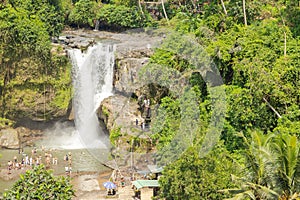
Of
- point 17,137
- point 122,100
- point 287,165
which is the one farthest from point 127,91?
point 287,165

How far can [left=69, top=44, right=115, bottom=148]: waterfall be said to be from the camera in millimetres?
33219

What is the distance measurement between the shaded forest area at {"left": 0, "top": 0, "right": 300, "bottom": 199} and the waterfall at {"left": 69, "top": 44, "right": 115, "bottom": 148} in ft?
2.47

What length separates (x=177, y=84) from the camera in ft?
90.4

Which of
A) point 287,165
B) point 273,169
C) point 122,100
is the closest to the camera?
point 287,165

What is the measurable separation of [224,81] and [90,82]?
10.6m

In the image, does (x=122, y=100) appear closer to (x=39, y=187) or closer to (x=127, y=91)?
(x=127, y=91)

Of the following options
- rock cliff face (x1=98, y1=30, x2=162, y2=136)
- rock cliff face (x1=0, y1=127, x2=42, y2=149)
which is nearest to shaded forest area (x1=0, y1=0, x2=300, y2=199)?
rock cliff face (x1=0, y1=127, x2=42, y2=149)

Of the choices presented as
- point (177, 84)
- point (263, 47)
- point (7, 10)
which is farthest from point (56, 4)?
point (263, 47)

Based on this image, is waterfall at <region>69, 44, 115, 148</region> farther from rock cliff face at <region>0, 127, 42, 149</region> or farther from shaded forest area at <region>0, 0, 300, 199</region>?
rock cliff face at <region>0, 127, 42, 149</region>

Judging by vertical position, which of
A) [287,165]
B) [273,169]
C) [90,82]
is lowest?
[273,169]

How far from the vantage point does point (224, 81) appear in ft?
86.6

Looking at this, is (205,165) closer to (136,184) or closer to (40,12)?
(136,184)

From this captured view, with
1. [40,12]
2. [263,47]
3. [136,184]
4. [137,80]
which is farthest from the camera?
[40,12]

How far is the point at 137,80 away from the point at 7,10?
9637mm
